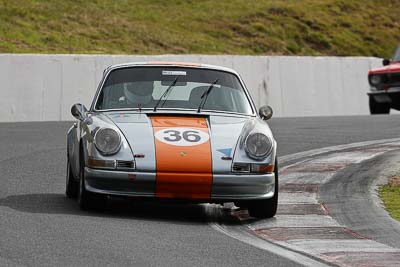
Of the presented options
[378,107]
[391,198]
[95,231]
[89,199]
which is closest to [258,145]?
[89,199]

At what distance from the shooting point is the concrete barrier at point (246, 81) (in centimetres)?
2503

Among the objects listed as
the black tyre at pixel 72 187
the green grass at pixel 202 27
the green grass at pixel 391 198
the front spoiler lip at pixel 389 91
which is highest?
the green grass at pixel 202 27

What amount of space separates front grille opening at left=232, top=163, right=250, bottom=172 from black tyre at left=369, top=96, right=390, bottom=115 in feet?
60.6

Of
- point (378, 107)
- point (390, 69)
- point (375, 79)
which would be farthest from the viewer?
point (378, 107)

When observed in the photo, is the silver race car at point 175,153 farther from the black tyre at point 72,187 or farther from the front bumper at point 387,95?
the front bumper at point 387,95

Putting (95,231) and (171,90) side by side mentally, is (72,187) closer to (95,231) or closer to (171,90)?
(171,90)

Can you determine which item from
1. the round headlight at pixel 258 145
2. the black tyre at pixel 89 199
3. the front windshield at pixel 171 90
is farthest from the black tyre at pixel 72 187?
the round headlight at pixel 258 145

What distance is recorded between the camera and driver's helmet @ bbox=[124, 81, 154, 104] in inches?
461

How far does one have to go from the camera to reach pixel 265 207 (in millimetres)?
10984

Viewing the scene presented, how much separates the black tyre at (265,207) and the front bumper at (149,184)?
0.59ft

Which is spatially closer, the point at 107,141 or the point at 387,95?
the point at 107,141

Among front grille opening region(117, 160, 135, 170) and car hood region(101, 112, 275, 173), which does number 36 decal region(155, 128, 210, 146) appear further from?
front grille opening region(117, 160, 135, 170)

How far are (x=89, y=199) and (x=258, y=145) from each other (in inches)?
56.8

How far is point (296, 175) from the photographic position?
14266 mm
